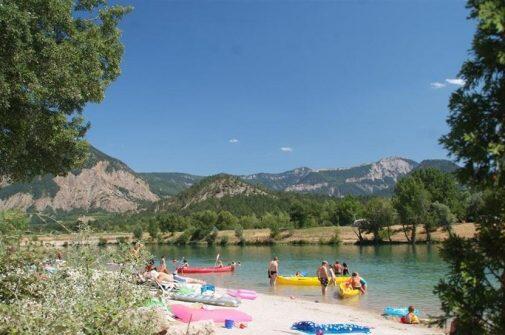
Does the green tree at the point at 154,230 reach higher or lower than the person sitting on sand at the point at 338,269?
lower

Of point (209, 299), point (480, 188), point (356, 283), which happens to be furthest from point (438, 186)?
point (480, 188)

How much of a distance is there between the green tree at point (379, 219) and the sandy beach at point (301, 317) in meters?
73.3

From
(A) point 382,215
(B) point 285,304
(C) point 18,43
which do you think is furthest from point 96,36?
(A) point 382,215

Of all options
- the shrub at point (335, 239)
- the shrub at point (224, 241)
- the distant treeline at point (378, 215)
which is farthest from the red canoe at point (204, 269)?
the shrub at point (224, 241)

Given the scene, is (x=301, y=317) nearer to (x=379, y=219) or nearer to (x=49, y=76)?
(x=49, y=76)

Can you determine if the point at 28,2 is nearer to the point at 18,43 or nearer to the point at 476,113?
the point at 18,43

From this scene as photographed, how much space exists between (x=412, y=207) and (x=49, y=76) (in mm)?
92552

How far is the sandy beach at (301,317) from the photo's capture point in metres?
17.2

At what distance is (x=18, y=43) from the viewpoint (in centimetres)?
1215

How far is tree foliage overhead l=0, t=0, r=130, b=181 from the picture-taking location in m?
12.5

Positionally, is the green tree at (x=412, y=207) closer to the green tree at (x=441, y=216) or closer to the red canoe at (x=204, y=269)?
the green tree at (x=441, y=216)

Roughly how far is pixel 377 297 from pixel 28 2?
2529cm

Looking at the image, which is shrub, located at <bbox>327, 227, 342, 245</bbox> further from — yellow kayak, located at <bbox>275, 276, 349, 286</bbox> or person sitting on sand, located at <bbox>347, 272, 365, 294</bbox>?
person sitting on sand, located at <bbox>347, 272, 365, 294</bbox>

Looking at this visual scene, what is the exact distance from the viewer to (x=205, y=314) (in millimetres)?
17078
